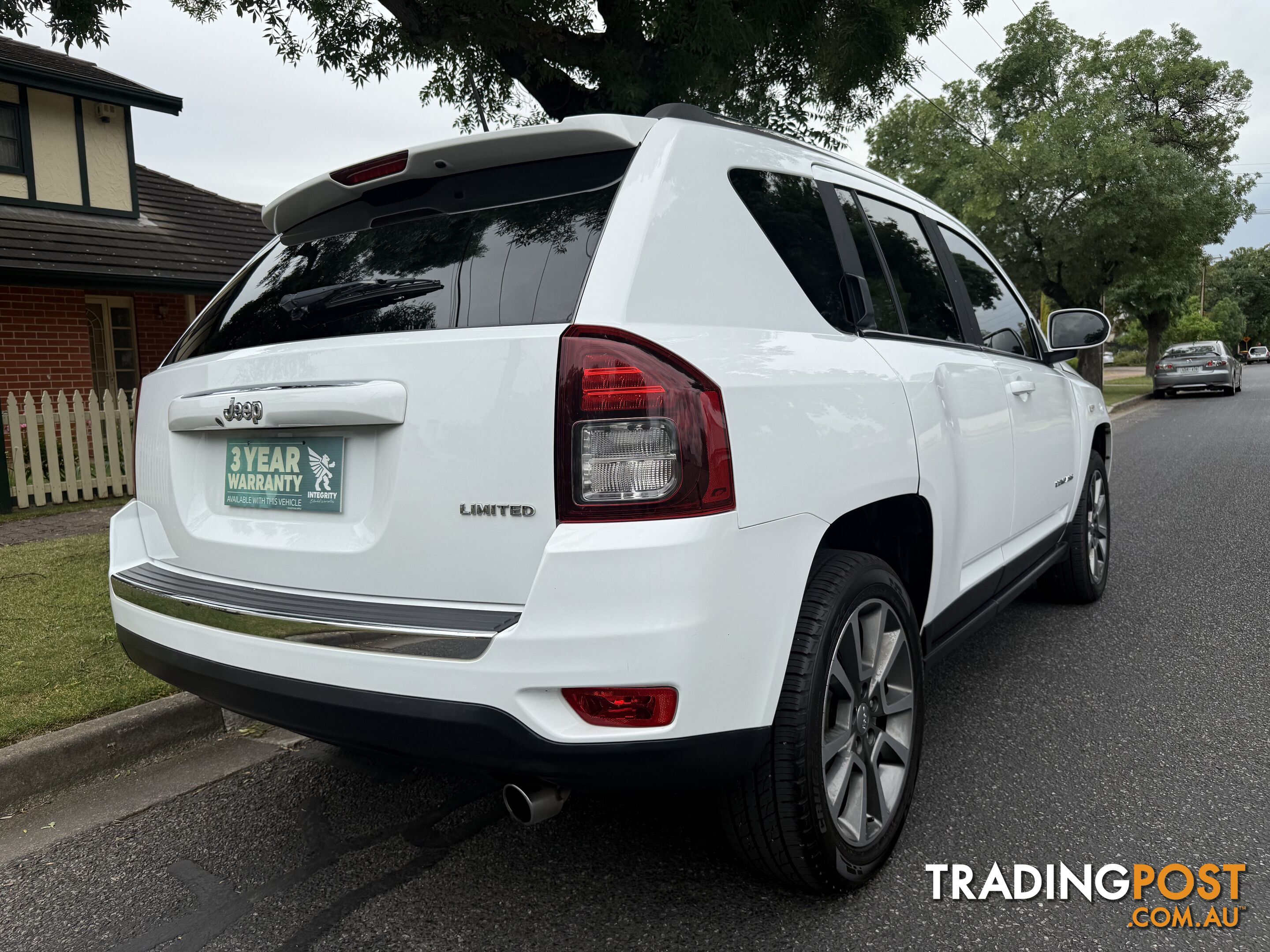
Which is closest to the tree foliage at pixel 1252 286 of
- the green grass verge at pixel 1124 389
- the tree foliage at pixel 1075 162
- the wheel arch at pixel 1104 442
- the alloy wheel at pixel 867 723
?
the green grass verge at pixel 1124 389

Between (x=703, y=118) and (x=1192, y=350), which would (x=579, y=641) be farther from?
(x=1192, y=350)

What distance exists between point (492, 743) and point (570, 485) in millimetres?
536

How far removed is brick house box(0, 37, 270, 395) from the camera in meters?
12.9

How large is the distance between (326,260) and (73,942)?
5.91ft

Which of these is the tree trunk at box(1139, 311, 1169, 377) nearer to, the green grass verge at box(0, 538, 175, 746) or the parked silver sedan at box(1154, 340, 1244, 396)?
the parked silver sedan at box(1154, 340, 1244, 396)

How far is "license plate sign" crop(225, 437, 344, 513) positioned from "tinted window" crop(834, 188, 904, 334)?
159 centimetres

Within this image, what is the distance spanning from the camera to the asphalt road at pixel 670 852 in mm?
2295

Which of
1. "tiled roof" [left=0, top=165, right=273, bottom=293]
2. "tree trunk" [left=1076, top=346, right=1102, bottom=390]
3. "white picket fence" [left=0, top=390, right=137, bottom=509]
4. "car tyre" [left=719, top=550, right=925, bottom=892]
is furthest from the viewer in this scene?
"tree trunk" [left=1076, top=346, right=1102, bottom=390]

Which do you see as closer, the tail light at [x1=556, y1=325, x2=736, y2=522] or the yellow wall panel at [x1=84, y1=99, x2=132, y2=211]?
the tail light at [x1=556, y1=325, x2=736, y2=522]

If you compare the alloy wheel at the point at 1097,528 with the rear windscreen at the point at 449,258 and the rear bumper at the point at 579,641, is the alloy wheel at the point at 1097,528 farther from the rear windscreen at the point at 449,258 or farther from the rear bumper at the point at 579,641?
the rear windscreen at the point at 449,258

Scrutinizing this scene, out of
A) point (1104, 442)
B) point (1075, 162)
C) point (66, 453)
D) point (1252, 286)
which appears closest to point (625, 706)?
point (1104, 442)

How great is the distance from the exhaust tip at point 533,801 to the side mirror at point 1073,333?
3331 millimetres

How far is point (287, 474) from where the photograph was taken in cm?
223

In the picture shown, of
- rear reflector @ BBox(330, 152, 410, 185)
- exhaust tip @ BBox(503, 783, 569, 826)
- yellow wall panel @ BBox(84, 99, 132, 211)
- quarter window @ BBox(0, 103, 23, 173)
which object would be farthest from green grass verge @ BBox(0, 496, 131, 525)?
exhaust tip @ BBox(503, 783, 569, 826)
